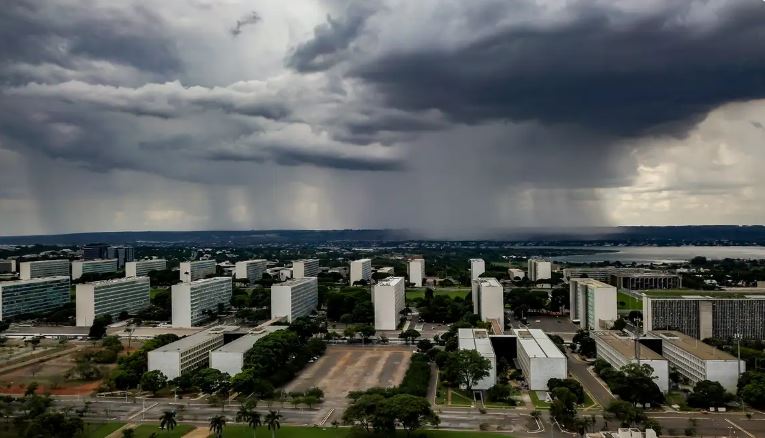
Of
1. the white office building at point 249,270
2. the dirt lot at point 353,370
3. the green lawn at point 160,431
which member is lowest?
the dirt lot at point 353,370

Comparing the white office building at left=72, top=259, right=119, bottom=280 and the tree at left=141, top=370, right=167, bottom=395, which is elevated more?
the white office building at left=72, top=259, right=119, bottom=280

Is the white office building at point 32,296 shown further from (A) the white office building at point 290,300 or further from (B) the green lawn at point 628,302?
(B) the green lawn at point 628,302

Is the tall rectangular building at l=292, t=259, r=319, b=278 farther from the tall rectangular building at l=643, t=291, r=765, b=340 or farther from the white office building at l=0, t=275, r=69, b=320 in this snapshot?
the tall rectangular building at l=643, t=291, r=765, b=340

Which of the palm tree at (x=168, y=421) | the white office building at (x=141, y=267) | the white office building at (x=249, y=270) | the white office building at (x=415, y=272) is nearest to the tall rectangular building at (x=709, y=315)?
the palm tree at (x=168, y=421)

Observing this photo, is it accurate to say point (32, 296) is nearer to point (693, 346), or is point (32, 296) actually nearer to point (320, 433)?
point (320, 433)

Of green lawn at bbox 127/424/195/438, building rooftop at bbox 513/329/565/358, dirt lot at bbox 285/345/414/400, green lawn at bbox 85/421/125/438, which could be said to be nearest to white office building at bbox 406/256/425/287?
dirt lot at bbox 285/345/414/400
